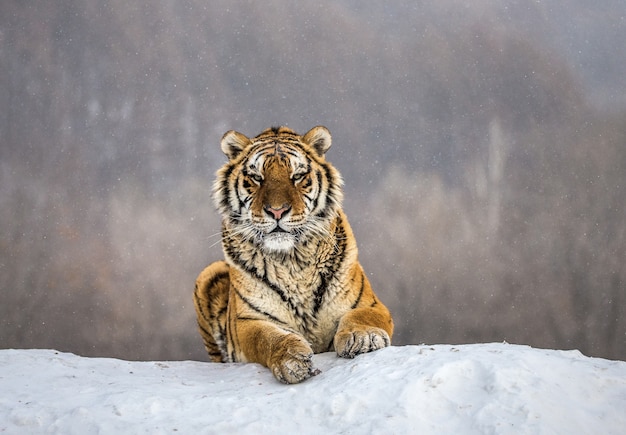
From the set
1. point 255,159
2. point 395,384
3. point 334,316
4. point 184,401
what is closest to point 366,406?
point 395,384

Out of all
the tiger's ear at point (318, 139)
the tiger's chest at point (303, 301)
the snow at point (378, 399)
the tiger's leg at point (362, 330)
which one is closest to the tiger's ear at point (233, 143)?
the tiger's ear at point (318, 139)

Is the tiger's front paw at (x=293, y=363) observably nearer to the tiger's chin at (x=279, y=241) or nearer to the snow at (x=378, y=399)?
the snow at (x=378, y=399)

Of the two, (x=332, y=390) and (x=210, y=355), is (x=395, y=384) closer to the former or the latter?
(x=332, y=390)

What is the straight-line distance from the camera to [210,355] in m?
7.03

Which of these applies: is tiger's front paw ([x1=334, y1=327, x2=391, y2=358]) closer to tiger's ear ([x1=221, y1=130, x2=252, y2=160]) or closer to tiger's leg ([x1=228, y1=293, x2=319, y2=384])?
tiger's leg ([x1=228, y1=293, x2=319, y2=384])

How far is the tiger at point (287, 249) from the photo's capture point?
4898 millimetres

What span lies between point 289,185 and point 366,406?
2.18 meters

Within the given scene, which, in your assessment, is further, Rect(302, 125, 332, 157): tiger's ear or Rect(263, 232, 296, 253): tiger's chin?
Rect(302, 125, 332, 157): tiger's ear

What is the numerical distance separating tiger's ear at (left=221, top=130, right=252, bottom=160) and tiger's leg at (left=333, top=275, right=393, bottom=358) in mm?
1603

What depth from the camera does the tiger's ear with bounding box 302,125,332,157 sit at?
5.58 m

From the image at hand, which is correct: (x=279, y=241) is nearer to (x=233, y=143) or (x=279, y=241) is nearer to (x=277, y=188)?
(x=277, y=188)

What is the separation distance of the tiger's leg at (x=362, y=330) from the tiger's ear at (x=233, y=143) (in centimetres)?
160

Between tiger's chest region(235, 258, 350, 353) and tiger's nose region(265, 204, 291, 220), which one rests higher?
tiger's nose region(265, 204, 291, 220)

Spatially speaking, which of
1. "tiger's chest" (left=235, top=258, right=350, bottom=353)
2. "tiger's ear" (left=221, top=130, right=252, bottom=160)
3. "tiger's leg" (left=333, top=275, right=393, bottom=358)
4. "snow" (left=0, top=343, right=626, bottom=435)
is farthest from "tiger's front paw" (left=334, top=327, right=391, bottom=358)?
"tiger's ear" (left=221, top=130, right=252, bottom=160)
